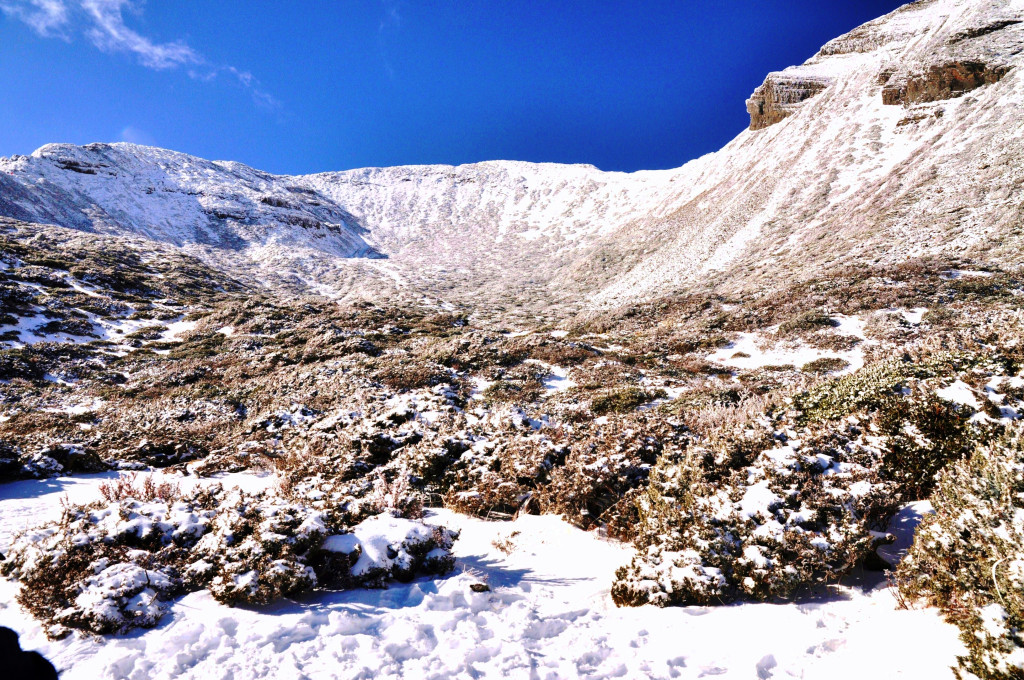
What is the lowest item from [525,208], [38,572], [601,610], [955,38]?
[601,610]

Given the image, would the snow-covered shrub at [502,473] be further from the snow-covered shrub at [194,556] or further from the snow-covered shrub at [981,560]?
the snow-covered shrub at [981,560]

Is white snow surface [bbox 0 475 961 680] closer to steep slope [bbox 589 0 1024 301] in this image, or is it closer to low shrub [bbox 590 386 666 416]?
low shrub [bbox 590 386 666 416]

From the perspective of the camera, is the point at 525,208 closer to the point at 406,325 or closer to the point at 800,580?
the point at 406,325

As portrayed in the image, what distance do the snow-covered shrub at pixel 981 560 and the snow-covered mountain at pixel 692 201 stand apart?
2538cm

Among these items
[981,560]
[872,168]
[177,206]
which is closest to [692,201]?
[872,168]

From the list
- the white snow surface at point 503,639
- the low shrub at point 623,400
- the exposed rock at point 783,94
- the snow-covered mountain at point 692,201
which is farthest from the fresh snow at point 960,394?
the exposed rock at point 783,94

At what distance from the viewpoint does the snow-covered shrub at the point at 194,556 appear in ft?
13.7

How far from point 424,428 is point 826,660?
8.21m

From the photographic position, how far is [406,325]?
2841cm

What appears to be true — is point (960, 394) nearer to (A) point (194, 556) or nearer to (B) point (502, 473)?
(B) point (502, 473)

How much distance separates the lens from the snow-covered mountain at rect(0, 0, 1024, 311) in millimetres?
31438

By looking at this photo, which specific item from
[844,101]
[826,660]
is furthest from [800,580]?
[844,101]

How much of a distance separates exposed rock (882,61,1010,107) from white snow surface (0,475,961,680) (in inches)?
2197

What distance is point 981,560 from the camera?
11.5 ft
